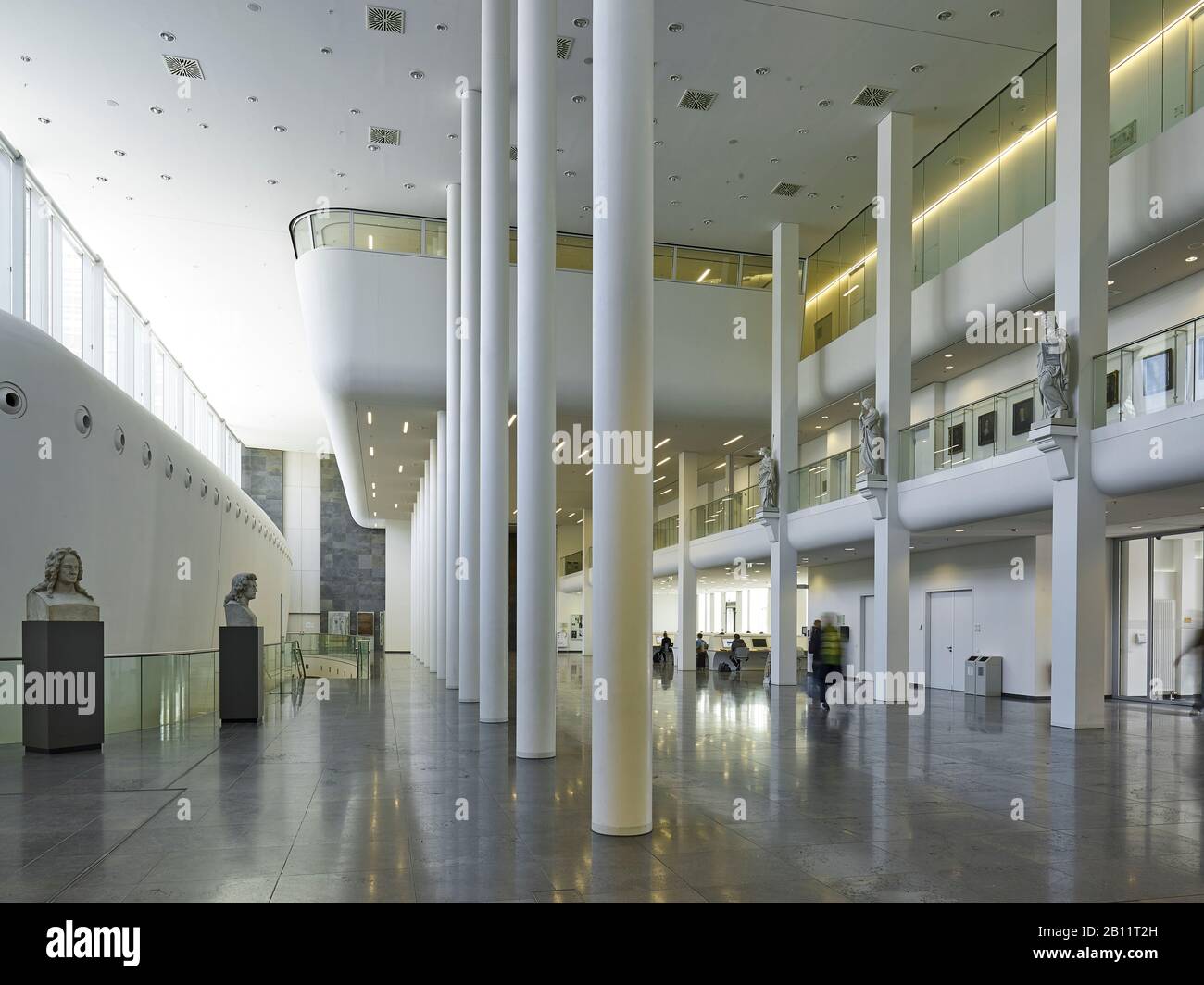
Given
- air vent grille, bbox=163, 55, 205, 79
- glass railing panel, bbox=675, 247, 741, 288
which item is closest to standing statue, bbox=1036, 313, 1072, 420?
glass railing panel, bbox=675, 247, 741, 288

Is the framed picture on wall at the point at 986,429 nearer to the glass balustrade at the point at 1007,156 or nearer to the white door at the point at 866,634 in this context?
the glass balustrade at the point at 1007,156

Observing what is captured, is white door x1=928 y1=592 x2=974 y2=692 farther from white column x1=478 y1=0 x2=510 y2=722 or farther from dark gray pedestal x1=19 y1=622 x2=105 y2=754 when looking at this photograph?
dark gray pedestal x1=19 y1=622 x2=105 y2=754

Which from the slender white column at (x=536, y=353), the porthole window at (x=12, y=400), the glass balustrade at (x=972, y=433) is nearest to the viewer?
the slender white column at (x=536, y=353)

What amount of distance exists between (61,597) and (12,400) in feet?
11.4

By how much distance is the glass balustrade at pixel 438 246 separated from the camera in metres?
25.1

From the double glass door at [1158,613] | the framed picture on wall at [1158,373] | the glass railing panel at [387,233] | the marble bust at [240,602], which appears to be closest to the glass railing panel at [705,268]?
the glass railing panel at [387,233]

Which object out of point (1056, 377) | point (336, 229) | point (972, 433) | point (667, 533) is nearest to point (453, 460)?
point (336, 229)

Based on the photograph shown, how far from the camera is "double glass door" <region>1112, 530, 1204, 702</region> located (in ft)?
63.6

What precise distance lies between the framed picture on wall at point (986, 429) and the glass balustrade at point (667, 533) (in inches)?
721

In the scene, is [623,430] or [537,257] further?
[537,257]
